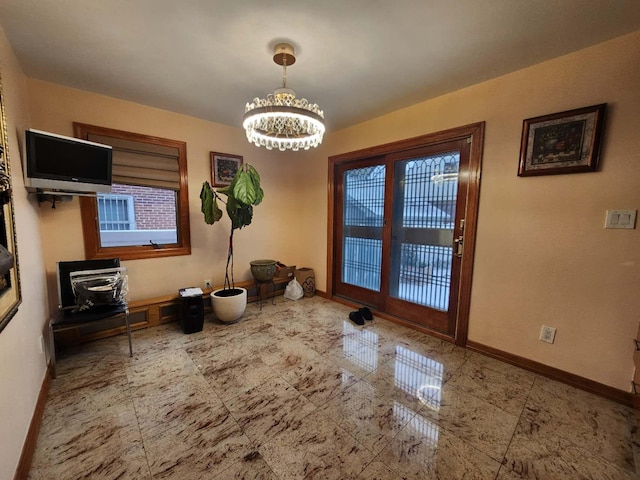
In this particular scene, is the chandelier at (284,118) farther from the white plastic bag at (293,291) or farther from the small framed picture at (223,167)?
the white plastic bag at (293,291)

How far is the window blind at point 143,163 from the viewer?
8.68 feet

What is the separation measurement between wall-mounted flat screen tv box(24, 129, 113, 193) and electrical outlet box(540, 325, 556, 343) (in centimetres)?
390

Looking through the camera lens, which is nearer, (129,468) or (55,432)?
(129,468)

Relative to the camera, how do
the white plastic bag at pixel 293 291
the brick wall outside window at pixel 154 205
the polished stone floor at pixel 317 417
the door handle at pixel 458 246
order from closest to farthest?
the polished stone floor at pixel 317 417 → the door handle at pixel 458 246 → the brick wall outside window at pixel 154 205 → the white plastic bag at pixel 293 291

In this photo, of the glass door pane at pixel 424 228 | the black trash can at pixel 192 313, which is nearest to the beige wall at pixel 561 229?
the glass door pane at pixel 424 228

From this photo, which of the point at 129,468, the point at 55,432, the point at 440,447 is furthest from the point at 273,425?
the point at 55,432

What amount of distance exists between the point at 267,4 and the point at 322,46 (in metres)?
0.47

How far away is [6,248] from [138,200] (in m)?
2.16

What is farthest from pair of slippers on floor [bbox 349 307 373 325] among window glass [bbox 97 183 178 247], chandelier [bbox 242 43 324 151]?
window glass [bbox 97 183 178 247]

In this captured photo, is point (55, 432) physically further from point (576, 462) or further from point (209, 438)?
point (576, 462)

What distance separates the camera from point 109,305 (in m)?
2.30

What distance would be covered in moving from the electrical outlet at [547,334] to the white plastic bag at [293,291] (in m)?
2.75

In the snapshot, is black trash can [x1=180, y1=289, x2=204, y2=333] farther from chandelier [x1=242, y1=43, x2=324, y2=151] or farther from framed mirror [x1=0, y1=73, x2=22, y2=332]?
chandelier [x1=242, y1=43, x2=324, y2=151]

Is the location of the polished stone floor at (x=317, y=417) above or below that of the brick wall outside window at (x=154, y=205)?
below
